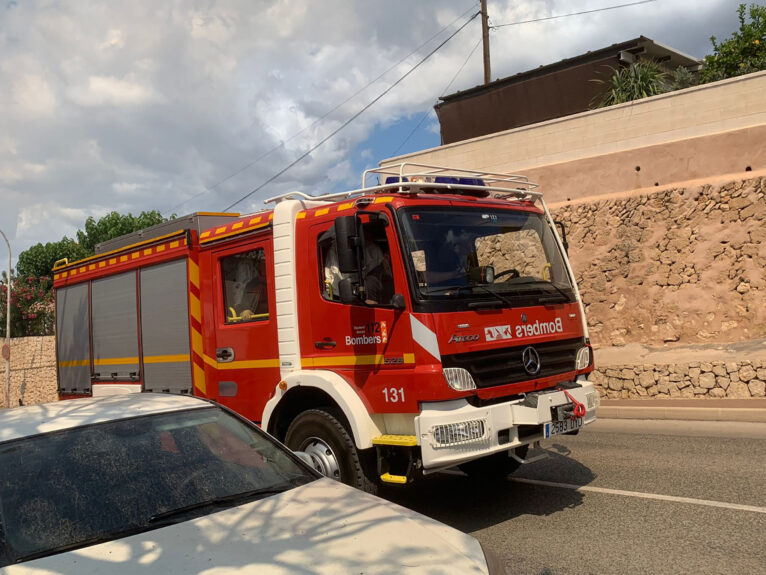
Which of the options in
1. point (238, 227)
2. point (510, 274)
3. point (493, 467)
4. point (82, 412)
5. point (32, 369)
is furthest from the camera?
point (32, 369)

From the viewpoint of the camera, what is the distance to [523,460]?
5770 millimetres

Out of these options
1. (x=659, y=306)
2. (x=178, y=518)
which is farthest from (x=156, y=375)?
(x=659, y=306)

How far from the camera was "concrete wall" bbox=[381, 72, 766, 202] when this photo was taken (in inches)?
594

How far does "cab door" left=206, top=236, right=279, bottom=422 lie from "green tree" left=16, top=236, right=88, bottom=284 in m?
52.1

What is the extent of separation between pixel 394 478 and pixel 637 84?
16.3 meters

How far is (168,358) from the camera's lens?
7.64 meters

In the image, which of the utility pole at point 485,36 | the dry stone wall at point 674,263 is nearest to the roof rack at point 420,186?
the dry stone wall at point 674,263

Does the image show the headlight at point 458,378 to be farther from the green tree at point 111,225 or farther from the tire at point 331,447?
the green tree at point 111,225

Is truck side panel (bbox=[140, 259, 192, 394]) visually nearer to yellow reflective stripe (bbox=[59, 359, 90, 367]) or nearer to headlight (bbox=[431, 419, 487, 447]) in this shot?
yellow reflective stripe (bbox=[59, 359, 90, 367])

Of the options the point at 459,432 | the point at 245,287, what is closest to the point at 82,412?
the point at 459,432

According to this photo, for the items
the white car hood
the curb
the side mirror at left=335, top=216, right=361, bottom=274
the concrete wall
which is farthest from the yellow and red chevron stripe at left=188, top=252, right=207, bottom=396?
the concrete wall

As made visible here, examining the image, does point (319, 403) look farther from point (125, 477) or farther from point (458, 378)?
point (125, 477)

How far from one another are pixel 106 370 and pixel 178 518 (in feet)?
20.7

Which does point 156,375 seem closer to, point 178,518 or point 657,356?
point 178,518
